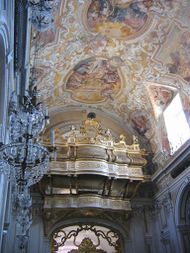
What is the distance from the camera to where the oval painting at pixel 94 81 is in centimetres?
1124

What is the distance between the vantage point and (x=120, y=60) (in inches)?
432

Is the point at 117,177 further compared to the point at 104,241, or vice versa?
the point at 104,241

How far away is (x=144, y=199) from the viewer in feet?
38.9

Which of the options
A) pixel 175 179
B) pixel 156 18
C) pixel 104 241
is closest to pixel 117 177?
pixel 175 179

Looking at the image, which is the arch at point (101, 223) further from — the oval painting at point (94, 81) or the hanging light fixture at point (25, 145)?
the hanging light fixture at point (25, 145)

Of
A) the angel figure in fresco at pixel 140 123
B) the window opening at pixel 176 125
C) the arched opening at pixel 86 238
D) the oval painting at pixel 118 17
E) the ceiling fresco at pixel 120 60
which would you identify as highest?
the oval painting at pixel 118 17

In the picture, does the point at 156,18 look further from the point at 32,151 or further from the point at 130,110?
the point at 32,151

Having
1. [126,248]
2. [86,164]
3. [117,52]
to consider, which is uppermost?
[117,52]

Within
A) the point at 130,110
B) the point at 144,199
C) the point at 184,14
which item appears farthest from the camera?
the point at 130,110

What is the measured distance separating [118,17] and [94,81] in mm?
3119

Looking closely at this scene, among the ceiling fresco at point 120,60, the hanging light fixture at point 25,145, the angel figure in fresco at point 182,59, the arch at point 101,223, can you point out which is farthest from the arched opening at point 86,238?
the angel figure in fresco at point 182,59

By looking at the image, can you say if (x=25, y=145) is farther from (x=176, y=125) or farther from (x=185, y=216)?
(x=176, y=125)

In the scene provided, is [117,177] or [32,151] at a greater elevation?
[117,177]

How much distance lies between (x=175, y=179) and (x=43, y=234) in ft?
17.2
